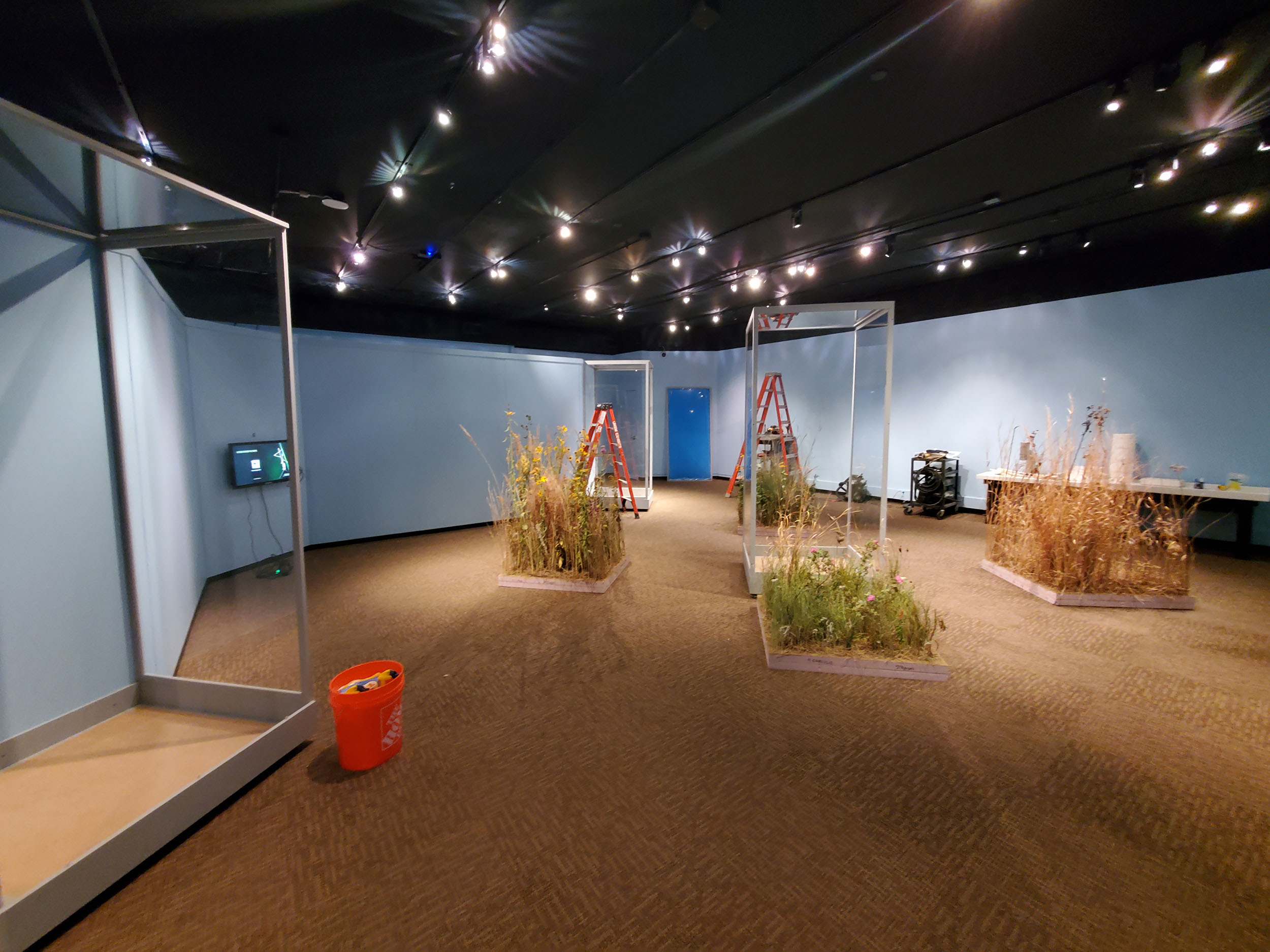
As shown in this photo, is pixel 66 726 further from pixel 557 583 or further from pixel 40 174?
pixel 557 583

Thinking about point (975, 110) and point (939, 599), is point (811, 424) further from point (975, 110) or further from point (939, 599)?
point (975, 110)

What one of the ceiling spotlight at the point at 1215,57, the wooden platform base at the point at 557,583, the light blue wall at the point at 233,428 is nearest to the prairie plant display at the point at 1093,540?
the ceiling spotlight at the point at 1215,57

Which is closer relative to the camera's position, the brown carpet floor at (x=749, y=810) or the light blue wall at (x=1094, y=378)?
the brown carpet floor at (x=749, y=810)

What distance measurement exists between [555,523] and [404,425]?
305cm

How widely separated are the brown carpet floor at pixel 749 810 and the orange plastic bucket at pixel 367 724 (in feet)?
0.23

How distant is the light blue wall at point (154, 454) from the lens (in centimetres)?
262

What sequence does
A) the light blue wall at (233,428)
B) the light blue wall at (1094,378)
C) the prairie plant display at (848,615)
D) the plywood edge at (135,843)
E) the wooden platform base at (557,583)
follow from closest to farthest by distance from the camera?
the plywood edge at (135,843) → the prairie plant display at (848,615) → the light blue wall at (233,428) → the wooden platform base at (557,583) → the light blue wall at (1094,378)

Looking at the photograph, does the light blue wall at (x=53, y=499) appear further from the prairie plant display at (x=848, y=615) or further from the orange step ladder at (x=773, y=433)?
the orange step ladder at (x=773, y=433)

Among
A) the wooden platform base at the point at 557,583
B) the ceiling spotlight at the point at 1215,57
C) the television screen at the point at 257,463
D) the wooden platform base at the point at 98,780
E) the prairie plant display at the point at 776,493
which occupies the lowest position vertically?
the wooden platform base at the point at 98,780

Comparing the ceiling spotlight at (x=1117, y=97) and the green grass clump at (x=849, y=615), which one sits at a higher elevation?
the ceiling spotlight at (x=1117, y=97)

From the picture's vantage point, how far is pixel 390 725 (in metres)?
2.29

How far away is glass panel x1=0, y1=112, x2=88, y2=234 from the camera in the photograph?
1.97 meters

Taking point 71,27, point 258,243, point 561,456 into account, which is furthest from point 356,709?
point 71,27

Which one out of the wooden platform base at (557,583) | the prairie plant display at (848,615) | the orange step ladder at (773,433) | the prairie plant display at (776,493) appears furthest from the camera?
the orange step ladder at (773,433)
